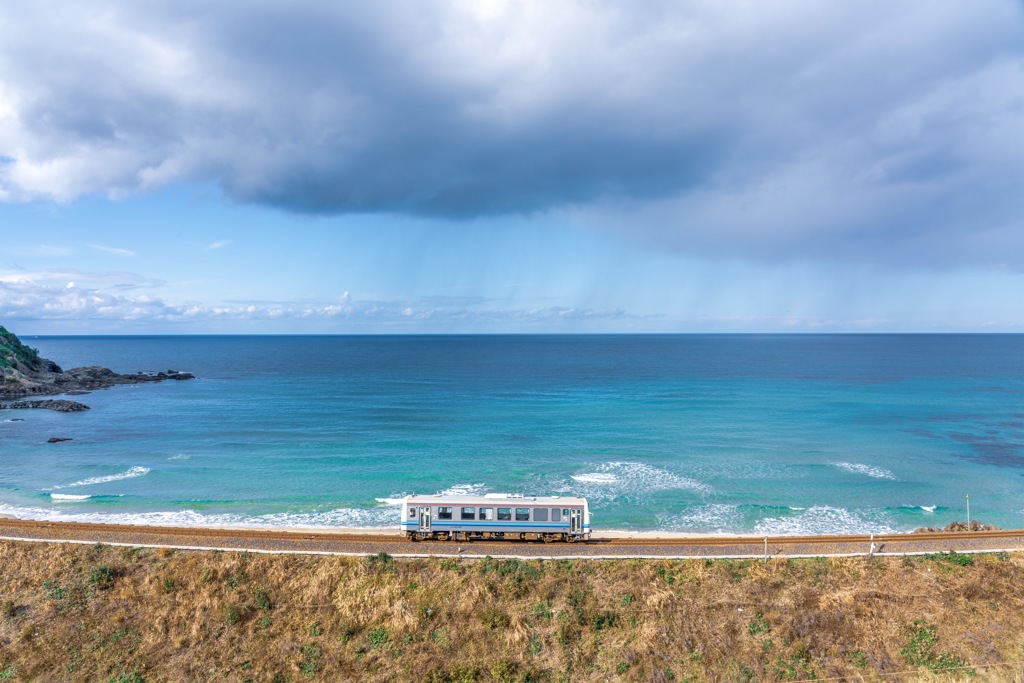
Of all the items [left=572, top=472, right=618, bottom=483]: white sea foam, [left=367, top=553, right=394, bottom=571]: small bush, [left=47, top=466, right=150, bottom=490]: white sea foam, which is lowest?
[left=572, top=472, right=618, bottom=483]: white sea foam

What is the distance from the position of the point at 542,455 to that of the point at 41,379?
4433 inches

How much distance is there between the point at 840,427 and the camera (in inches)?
2913

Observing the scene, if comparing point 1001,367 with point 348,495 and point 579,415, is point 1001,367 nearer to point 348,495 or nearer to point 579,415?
point 579,415

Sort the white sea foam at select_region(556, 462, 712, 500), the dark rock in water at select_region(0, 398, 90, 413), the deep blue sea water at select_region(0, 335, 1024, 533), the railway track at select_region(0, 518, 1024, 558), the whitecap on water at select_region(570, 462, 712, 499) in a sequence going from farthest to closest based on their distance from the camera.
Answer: the dark rock in water at select_region(0, 398, 90, 413) → the whitecap on water at select_region(570, 462, 712, 499) → the white sea foam at select_region(556, 462, 712, 500) → the deep blue sea water at select_region(0, 335, 1024, 533) → the railway track at select_region(0, 518, 1024, 558)

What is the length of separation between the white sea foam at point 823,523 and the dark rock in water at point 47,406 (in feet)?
320

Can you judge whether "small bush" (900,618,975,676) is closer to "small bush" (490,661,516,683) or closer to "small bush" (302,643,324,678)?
"small bush" (490,661,516,683)

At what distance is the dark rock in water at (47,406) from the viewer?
85.4 metres

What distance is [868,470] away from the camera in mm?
54656

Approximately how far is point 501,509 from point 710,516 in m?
19.7

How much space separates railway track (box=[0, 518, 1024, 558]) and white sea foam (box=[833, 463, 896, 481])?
17.6 meters

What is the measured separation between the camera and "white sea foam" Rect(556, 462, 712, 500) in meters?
47.9

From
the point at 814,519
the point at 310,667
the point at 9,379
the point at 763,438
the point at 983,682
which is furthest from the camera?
the point at 9,379

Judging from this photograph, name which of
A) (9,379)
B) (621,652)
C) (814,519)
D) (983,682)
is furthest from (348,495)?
(9,379)

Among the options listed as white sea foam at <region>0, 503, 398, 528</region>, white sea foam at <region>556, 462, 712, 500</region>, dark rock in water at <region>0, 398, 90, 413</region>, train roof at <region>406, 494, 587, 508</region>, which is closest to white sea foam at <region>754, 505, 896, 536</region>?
white sea foam at <region>556, 462, 712, 500</region>
